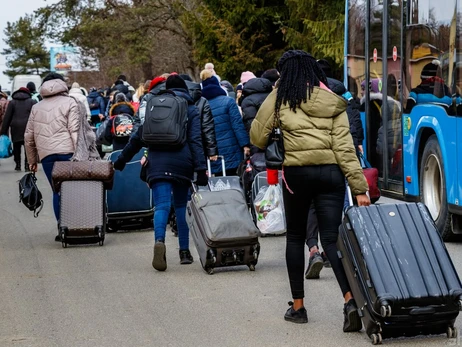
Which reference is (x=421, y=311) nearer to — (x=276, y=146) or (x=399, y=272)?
(x=399, y=272)

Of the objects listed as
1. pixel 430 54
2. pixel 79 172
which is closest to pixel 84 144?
pixel 79 172

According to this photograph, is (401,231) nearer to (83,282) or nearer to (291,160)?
(291,160)

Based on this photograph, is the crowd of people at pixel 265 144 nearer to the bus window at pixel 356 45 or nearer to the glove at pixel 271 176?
the glove at pixel 271 176

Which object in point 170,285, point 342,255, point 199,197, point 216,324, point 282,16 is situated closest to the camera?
point 342,255

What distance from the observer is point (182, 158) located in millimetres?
10047

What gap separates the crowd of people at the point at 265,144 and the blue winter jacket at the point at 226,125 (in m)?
0.01

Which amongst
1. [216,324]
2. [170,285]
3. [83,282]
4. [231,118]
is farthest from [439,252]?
[231,118]

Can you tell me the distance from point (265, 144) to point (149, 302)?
6.02ft

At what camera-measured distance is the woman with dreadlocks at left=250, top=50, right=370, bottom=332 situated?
7133 mm

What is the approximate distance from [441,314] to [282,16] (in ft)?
78.1

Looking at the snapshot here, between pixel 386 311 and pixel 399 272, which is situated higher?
pixel 399 272

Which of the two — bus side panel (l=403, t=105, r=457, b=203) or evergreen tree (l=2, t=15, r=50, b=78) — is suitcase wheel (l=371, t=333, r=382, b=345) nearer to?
bus side panel (l=403, t=105, r=457, b=203)

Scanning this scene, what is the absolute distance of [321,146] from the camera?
714cm

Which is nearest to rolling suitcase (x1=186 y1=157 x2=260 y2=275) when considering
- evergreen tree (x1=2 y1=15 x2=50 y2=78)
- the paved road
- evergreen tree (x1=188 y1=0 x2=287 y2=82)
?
the paved road
